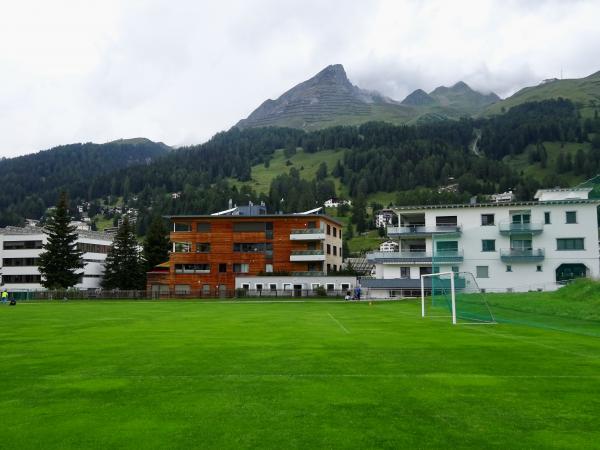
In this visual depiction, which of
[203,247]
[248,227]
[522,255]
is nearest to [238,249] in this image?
[248,227]

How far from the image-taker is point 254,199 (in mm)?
198875

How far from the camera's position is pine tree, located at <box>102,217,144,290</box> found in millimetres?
96812

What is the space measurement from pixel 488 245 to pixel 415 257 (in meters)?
9.44

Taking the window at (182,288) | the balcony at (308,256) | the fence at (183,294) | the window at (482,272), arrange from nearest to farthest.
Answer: the window at (482,272) → the fence at (183,294) → the balcony at (308,256) → the window at (182,288)

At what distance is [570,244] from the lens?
67250 mm

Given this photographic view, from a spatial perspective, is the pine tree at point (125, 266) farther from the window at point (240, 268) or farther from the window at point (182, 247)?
the window at point (240, 268)

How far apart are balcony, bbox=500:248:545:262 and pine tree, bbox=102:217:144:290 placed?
6233 centimetres

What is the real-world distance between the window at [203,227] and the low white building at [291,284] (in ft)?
30.9

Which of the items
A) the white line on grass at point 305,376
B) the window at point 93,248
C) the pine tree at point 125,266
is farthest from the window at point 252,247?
the white line on grass at point 305,376

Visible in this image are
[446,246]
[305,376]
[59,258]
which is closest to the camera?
A: [305,376]

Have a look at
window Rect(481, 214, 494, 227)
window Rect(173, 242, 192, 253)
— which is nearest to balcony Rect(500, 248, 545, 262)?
window Rect(481, 214, 494, 227)

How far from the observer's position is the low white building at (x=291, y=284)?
75.8m

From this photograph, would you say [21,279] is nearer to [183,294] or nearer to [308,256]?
[183,294]

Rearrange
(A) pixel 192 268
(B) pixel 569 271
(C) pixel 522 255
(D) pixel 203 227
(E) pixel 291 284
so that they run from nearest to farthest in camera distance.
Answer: (C) pixel 522 255 → (B) pixel 569 271 → (E) pixel 291 284 → (A) pixel 192 268 → (D) pixel 203 227
